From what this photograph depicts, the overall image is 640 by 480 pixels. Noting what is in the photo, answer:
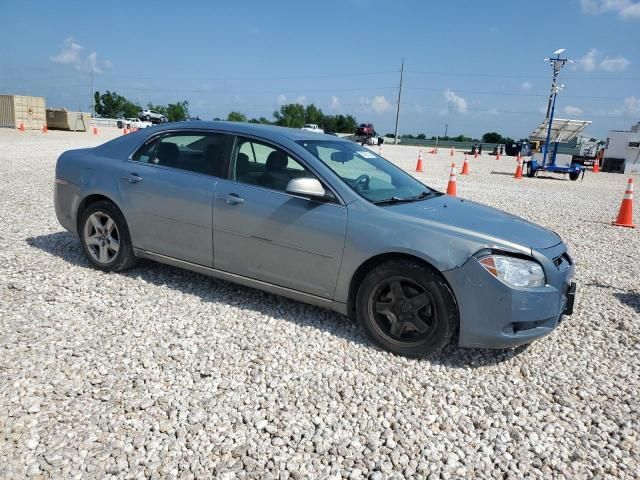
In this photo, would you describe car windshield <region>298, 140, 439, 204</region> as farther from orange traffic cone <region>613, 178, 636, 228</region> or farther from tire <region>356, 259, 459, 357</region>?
orange traffic cone <region>613, 178, 636, 228</region>

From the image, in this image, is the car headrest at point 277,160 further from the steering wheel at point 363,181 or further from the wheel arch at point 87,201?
the wheel arch at point 87,201

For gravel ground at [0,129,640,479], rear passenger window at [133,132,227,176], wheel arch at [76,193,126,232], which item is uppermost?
rear passenger window at [133,132,227,176]

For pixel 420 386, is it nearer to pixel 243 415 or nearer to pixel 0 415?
pixel 243 415

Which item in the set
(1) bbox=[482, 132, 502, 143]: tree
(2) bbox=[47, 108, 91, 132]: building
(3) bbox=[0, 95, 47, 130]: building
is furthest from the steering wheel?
(1) bbox=[482, 132, 502, 143]: tree

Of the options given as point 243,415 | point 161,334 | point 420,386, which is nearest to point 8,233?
point 161,334

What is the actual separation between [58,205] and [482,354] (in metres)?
4.40

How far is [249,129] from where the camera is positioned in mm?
4523

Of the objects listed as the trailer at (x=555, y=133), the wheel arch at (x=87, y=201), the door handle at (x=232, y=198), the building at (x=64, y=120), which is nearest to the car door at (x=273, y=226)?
the door handle at (x=232, y=198)

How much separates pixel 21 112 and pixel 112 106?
2906 inches

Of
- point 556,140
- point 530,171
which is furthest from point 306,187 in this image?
point 556,140

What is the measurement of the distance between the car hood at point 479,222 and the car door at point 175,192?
64.2 inches

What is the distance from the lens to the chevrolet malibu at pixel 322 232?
3.44m

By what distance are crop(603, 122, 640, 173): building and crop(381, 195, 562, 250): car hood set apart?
2744 centimetres

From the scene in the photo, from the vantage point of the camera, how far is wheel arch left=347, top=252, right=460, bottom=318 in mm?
3501
